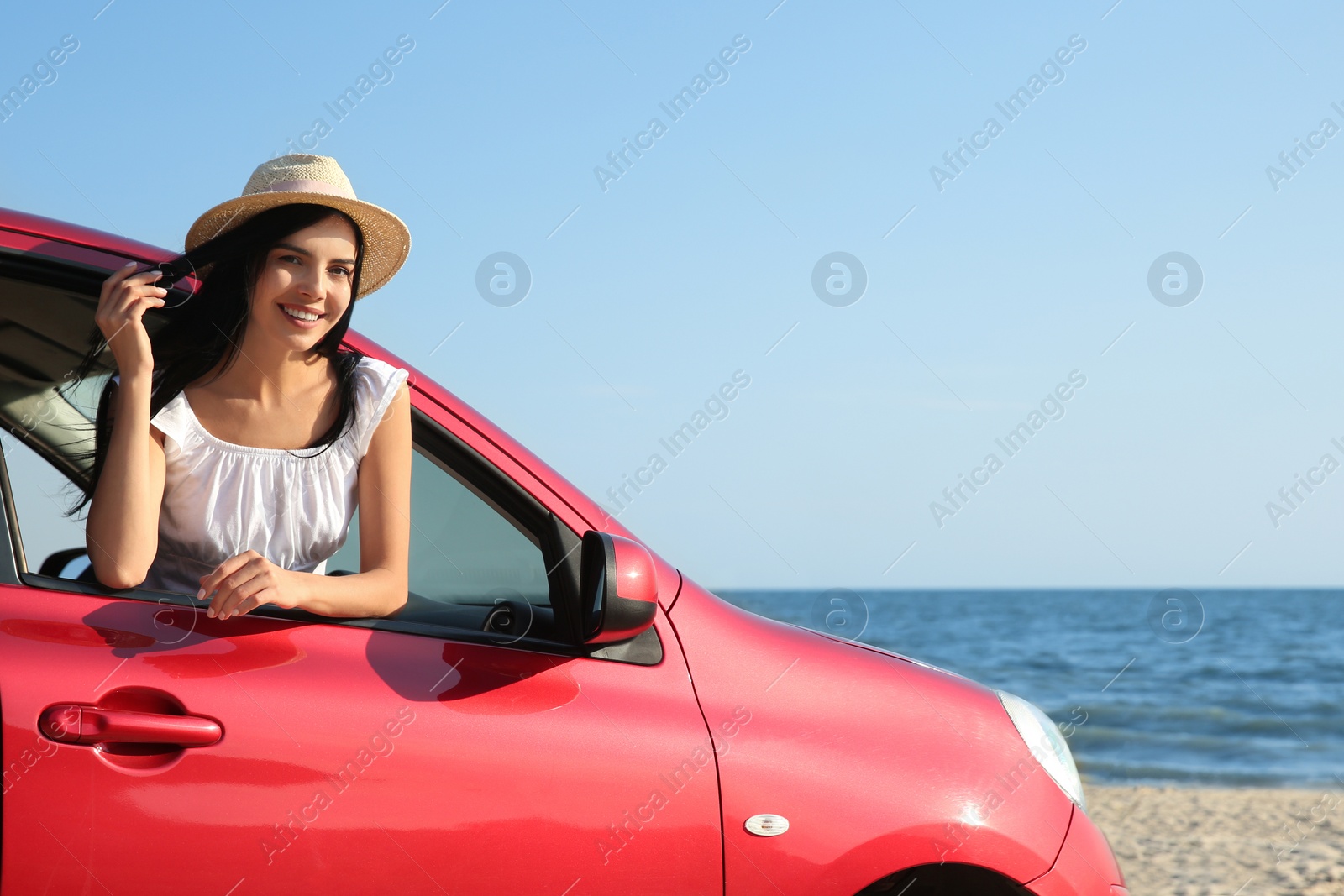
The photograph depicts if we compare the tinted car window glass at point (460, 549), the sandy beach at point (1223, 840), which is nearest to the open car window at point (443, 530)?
the tinted car window glass at point (460, 549)

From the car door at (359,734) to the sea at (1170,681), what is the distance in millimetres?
610

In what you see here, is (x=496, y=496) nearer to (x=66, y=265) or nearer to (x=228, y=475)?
(x=228, y=475)

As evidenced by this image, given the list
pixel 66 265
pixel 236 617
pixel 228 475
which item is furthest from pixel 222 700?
pixel 66 265

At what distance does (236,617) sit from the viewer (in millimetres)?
1701

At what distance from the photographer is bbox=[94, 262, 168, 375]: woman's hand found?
174cm

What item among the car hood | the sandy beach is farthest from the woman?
the sandy beach

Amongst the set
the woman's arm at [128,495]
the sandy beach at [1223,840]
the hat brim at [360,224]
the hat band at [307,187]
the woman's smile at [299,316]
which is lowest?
the sandy beach at [1223,840]

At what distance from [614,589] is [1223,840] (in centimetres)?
626

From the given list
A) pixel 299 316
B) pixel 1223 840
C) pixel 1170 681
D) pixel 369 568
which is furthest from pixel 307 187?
pixel 1170 681

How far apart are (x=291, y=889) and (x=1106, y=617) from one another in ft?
165

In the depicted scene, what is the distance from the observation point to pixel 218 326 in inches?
78.2

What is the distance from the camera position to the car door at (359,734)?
1.49m

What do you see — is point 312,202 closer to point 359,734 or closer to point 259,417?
point 259,417

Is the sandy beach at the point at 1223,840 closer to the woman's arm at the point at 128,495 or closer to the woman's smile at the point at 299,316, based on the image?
the woman's smile at the point at 299,316
